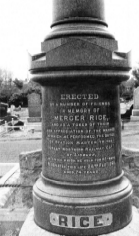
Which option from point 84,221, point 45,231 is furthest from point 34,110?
point 84,221

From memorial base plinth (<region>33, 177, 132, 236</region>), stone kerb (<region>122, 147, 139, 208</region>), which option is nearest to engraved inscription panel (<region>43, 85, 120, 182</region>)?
memorial base plinth (<region>33, 177, 132, 236</region>)

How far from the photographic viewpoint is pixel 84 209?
3.87 meters

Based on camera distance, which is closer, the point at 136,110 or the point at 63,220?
the point at 63,220

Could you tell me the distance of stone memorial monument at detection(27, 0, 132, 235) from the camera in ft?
12.7

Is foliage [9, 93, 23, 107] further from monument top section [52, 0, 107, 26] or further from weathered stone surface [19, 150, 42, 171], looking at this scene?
monument top section [52, 0, 107, 26]

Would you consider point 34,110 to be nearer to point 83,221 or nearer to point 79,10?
point 79,10

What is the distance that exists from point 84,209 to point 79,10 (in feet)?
7.48

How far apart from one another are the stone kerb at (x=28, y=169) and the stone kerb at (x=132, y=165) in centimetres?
151

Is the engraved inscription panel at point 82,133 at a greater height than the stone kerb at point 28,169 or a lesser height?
greater

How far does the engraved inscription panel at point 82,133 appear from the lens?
12.8ft

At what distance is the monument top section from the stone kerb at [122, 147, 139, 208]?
266cm

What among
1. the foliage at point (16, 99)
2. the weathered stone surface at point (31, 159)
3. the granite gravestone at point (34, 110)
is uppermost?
the foliage at point (16, 99)

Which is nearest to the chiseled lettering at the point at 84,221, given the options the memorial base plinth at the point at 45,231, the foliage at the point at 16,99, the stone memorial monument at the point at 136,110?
the memorial base plinth at the point at 45,231

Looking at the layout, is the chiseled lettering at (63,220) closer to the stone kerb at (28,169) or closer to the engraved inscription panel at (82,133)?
the engraved inscription panel at (82,133)
